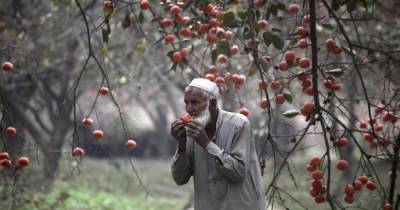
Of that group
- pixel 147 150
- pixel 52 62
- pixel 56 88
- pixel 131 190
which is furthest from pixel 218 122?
pixel 147 150

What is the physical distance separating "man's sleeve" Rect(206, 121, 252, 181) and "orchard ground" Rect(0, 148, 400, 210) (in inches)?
33.6

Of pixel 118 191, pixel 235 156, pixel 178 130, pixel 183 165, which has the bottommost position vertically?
pixel 118 191

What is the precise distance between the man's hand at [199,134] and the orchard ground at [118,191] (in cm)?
105

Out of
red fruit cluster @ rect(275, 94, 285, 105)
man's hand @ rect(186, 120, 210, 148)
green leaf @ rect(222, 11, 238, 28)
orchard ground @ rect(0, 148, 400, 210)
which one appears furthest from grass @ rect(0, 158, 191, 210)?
man's hand @ rect(186, 120, 210, 148)

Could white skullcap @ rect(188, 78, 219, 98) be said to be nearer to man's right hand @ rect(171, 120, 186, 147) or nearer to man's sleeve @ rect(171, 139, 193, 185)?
man's right hand @ rect(171, 120, 186, 147)

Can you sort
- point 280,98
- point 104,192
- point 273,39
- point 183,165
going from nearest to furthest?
point 183,165
point 273,39
point 280,98
point 104,192

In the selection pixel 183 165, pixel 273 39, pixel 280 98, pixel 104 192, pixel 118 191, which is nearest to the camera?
pixel 183 165

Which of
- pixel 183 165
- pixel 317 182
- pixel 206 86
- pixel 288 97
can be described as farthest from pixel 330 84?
pixel 183 165

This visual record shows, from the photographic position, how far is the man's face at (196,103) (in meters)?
3.38

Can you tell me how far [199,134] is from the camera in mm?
3260

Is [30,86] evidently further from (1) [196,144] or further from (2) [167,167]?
(2) [167,167]

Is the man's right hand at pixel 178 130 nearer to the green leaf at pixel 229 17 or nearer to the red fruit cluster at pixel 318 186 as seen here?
the green leaf at pixel 229 17

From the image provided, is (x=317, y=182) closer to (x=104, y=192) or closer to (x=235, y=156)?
(x=235, y=156)

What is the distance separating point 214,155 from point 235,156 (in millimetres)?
128
